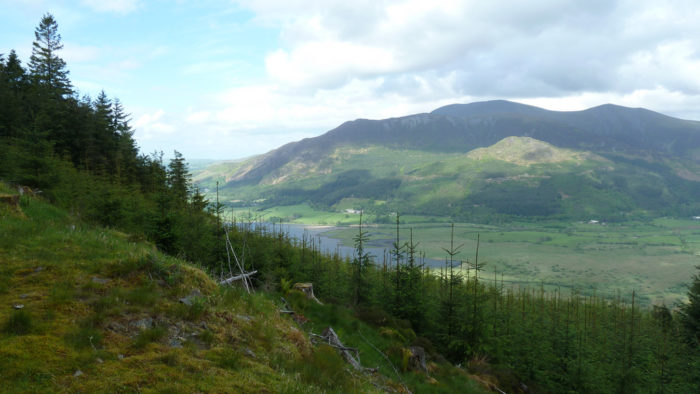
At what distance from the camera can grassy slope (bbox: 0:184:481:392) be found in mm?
5207

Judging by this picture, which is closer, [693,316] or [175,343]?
[175,343]

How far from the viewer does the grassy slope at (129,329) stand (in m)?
5.21

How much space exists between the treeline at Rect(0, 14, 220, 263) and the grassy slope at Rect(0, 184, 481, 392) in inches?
256

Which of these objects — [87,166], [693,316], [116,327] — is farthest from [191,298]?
[693,316]

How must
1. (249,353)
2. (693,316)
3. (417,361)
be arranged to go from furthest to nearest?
(693,316), (417,361), (249,353)

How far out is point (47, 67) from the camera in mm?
55281

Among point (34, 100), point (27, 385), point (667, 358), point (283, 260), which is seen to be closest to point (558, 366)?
point (667, 358)

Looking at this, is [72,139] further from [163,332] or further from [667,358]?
[667,358]

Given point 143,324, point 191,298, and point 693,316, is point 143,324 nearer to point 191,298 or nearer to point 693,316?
point 191,298

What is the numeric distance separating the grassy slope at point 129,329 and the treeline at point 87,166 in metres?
6.51

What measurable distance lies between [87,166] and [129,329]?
43.4 metres

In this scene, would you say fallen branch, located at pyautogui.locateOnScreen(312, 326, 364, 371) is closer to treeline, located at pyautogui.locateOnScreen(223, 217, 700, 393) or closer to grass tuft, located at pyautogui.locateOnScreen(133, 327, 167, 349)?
grass tuft, located at pyautogui.locateOnScreen(133, 327, 167, 349)

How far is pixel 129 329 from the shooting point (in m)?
6.41

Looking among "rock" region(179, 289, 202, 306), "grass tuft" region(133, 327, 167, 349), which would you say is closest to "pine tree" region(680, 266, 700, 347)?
"rock" region(179, 289, 202, 306)
